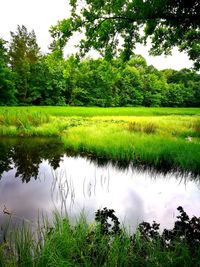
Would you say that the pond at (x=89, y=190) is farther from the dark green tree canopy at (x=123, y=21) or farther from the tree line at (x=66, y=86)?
the tree line at (x=66, y=86)

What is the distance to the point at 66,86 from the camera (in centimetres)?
5319

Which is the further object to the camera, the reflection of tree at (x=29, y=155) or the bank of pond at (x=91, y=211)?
the reflection of tree at (x=29, y=155)

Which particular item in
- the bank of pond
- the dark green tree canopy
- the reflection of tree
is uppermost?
the dark green tree canopy

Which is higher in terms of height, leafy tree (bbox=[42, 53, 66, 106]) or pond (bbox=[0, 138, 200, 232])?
leafy tree (bbox=[42, 53, 66, 106])

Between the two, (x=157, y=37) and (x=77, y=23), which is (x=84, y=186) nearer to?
(x=77, y=23)

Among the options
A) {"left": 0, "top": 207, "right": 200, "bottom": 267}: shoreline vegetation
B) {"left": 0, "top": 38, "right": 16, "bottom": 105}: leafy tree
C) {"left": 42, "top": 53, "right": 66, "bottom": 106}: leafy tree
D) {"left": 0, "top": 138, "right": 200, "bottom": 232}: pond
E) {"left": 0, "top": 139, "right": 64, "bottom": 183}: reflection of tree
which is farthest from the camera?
{"left": 42, "top": 53, "right": 66, "bottom": 106}: leafy tree

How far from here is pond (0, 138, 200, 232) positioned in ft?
17.7

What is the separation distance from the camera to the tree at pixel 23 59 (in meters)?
48.0

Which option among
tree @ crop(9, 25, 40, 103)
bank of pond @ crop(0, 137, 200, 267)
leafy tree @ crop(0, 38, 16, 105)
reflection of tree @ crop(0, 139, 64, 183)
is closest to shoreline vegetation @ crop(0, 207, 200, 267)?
bank of pond @ crop(0, 137, 200, 267)

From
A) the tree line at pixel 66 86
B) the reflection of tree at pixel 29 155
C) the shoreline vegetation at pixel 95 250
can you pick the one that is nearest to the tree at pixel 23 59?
the tree line at pixel 66 86

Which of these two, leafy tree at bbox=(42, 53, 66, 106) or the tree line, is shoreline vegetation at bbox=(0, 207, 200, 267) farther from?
leafy tree at bbox=(42, 53, 66, 106)

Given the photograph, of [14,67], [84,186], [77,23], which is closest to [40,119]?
[77,23]

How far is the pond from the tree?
40.0 metres

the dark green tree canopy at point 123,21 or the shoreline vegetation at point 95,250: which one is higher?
the dark green tree canopy at point 123,21
